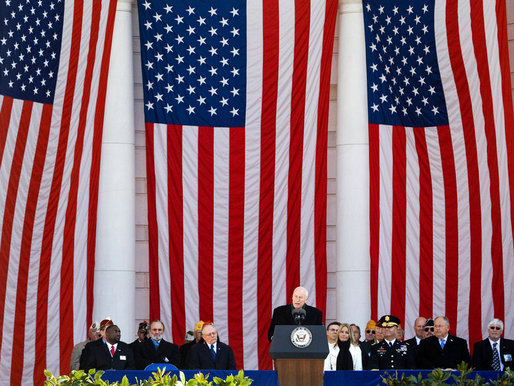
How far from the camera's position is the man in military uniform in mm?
15002

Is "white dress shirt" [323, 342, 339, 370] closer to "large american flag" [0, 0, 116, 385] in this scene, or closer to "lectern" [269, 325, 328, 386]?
"lectern" [269, 325, 328, 386]

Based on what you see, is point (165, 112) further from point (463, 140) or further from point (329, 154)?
point (463, 140)

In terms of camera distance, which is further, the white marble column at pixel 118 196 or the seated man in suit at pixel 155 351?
the white marble column at pixel 118 196

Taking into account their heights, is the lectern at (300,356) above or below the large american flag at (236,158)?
below

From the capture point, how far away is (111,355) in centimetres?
1448

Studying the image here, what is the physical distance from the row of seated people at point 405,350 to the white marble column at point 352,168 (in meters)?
3.90

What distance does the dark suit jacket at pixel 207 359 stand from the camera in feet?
47.4

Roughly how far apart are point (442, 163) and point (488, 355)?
4.90 metres

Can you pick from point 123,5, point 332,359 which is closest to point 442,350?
point 332,359

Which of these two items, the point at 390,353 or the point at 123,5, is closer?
the point at 390,353

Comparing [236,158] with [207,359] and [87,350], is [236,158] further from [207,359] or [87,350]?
[87,350]

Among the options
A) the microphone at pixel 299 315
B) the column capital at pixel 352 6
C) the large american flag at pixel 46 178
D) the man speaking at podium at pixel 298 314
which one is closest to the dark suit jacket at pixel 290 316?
the man speaking at podium at pixel 298 314

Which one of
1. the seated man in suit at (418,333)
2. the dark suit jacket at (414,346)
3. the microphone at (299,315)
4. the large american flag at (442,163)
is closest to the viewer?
the microphone at (299,315)

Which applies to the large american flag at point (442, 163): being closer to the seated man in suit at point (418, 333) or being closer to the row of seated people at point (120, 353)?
the seated man in suit at point (418, 333)
